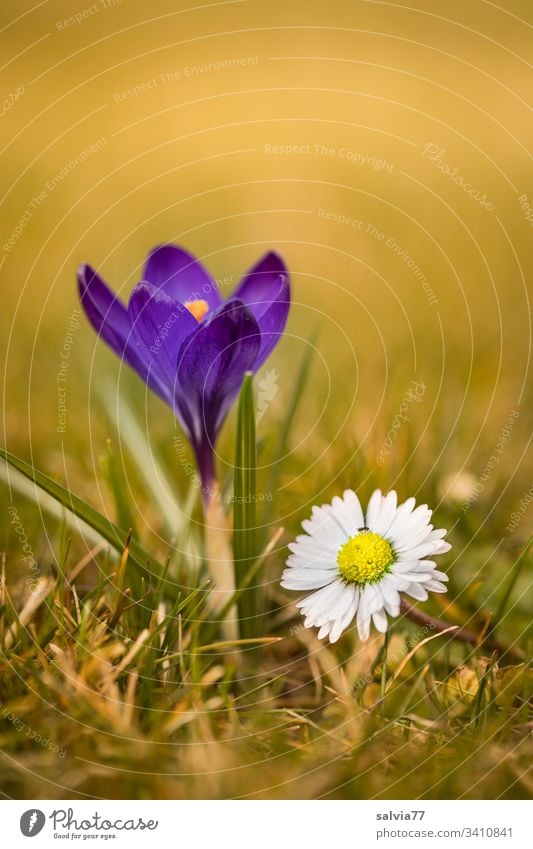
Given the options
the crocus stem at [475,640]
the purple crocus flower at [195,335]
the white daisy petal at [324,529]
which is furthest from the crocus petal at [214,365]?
the crocus stem at [475,640]

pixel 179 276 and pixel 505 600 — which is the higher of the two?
pixel 179 276

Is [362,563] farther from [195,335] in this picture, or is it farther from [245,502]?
[195,335]

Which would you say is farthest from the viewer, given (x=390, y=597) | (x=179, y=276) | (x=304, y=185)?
(x=304, y=185)

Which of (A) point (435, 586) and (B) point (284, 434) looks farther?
(B) point (284, 434)

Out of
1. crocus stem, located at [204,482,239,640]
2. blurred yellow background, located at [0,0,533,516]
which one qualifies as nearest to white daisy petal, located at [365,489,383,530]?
crocus stem, located at [204,482,239,640]

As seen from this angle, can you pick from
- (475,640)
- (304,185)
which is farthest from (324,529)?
(304,185)
